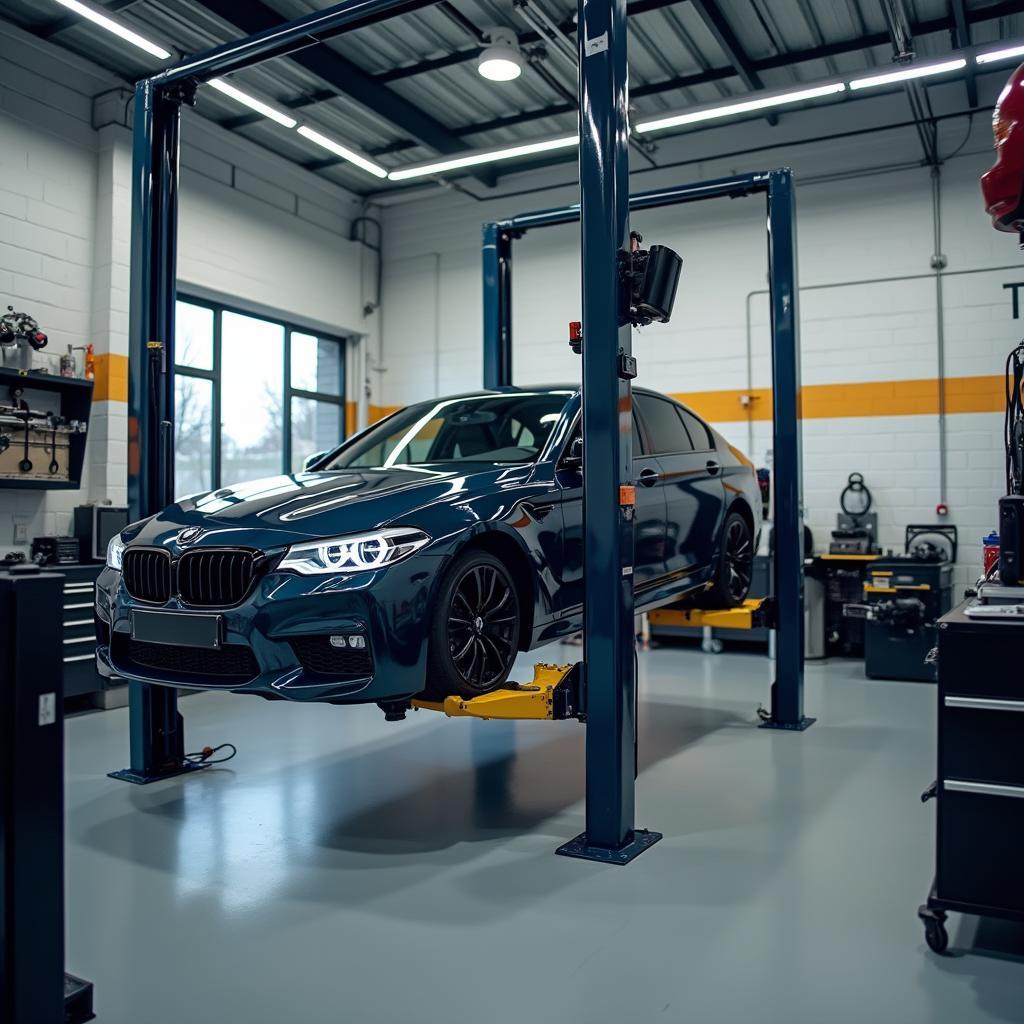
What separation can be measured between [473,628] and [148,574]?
1.17 meters

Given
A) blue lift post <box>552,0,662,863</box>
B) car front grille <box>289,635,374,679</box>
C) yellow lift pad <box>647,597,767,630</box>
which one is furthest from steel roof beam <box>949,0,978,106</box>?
car front grille <box>289,635,374,679</box>

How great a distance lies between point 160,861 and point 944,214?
7.81 meters

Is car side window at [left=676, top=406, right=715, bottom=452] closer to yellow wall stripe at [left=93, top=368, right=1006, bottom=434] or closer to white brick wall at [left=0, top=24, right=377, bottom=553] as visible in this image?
yellow wall stripe at [left=93, top=368, right=1006, bottom=434]

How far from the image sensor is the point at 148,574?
335 centimetres

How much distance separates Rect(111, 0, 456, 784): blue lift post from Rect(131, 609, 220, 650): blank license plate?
3.82ft

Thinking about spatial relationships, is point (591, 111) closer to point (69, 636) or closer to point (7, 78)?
point (69, 636)

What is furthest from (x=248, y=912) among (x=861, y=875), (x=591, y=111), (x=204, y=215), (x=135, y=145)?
(x=204, y=215)

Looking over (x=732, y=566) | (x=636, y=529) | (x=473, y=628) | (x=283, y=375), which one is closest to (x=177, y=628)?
(x=473, y=628)

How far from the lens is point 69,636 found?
19.2ft

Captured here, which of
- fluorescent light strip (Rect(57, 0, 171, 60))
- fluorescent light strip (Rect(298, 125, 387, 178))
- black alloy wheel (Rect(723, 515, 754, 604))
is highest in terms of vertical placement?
fluorescent light strip (Rect(298, 125, 387, 178))

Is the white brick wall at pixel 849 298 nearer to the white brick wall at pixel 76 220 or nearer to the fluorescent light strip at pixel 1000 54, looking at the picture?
the fluorescent light strip at pixel 1000 54

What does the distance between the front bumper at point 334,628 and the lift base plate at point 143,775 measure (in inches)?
58.1

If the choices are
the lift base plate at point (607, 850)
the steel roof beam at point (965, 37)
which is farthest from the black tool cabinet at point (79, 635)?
the steel roof beam at point (965, 37)

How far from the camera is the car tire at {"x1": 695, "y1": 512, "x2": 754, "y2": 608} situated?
5.27 m
